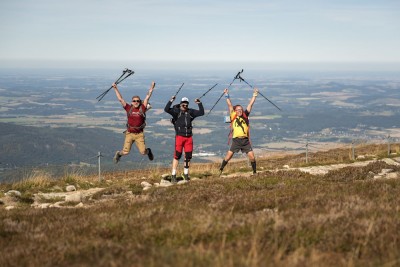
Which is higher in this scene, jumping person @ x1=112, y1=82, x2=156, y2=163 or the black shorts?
jumping person @ x1=112, y1=82, x2=156, y2=163

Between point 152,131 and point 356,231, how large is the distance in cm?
17269

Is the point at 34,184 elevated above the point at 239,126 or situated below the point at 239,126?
below

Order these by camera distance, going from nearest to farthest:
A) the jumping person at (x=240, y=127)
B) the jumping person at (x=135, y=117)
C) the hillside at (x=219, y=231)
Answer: the hillside at (x=219, y=231), the jumping person at (x=135, y=117), the jumping person at (x=240, y=127)

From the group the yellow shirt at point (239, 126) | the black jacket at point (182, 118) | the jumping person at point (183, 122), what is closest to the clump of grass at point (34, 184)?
the jumping person at point (183, 122)

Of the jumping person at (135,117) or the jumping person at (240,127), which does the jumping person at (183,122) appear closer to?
the jumping person at (135,117)

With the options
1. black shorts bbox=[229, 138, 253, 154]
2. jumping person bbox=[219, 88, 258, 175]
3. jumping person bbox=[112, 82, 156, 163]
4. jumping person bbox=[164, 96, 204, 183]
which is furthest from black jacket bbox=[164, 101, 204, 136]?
black shorts bbox=[229, 138, 253, 154]

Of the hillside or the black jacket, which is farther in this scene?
the black jacket

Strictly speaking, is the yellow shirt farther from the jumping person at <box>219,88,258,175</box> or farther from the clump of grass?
the clump of grass

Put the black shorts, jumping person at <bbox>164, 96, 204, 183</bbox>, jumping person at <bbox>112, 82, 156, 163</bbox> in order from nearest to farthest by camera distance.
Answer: jumping person at <bbox>164, 96, 204, 183</bbox> → jumping person at <bbox>112, 82, 156, 163</bbox> → the black shorts

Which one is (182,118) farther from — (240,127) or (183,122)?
(240,127)

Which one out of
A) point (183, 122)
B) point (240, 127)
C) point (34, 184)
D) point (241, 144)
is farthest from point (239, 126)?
point (34, 184)

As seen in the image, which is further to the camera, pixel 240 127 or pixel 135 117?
pixel 240 127

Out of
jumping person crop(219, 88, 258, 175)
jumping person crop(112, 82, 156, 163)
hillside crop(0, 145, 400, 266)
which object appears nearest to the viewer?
hillside crop(0, 145, 400, 266)

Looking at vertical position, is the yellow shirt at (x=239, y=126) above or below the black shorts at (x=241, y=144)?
above
